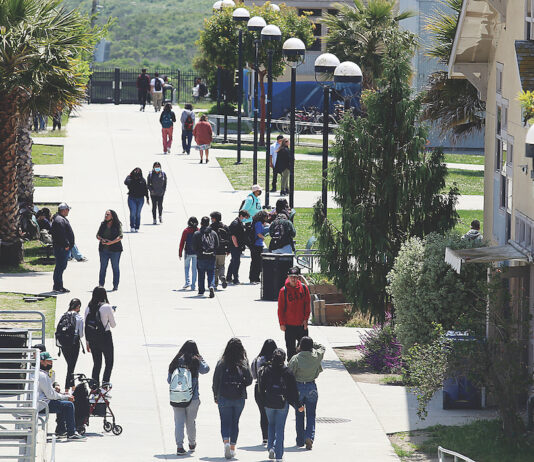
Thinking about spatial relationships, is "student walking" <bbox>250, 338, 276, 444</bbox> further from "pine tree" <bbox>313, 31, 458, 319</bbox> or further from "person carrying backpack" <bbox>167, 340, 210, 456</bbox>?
"pine tree" <bbox>313, 31, 458, 319</bbox>

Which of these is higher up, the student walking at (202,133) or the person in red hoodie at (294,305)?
the student walking at (202,133)

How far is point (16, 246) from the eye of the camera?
25375 mm

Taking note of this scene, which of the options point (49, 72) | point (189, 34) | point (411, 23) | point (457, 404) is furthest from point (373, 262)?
point (189, 34)

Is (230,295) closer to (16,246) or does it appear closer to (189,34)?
(16,246)

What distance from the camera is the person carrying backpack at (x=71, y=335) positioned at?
16375 millimetres

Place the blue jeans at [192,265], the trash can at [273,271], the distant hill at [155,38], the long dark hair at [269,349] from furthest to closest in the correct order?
the distant hill at [155,38], the blue jeans at [192,265], the trash can at [273,271], the long dark hair at [269,349]

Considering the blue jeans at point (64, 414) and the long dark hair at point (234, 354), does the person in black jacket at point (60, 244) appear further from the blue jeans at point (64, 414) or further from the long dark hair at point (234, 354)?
the long dark hair at point (234, 354)

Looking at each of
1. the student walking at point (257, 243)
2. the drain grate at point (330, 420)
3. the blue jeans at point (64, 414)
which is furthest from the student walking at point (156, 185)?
the blue jeans at point (64, 414)

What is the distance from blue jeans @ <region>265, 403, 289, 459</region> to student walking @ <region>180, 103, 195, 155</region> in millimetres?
26198

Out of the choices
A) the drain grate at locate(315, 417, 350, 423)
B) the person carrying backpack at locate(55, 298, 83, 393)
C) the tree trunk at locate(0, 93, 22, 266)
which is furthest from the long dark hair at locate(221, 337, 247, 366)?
the tree trunk at locate(0, 93, 22, 266)

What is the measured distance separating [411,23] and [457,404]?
102 ft

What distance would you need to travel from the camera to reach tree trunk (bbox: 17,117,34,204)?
27.7 metres

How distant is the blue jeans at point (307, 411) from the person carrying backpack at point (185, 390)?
117cm

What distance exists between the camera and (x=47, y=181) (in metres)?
35.5
